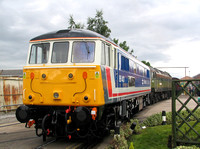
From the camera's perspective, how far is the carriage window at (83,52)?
6.92 meters

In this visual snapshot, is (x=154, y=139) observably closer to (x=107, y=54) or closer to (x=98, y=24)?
(x=107, y=54)

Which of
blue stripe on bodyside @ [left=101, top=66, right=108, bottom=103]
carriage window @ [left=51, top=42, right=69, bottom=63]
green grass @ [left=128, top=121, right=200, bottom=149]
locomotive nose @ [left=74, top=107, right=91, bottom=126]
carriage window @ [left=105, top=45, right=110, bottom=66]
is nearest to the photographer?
locomotive nose @ [left=74, top=107, right=91, bottom=126]

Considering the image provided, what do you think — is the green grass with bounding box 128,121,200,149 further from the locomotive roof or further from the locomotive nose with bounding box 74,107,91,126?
the locomotive roof

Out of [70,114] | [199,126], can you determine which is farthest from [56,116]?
[199,126]

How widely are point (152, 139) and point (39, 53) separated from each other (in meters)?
4.37

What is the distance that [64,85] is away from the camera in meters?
6.76

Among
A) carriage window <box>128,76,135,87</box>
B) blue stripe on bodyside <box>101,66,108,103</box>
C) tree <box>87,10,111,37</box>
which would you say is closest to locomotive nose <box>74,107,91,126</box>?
blue stripe on bodyside <box>101,66,108,103</box>

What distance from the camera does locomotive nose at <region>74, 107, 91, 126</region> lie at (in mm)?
6211

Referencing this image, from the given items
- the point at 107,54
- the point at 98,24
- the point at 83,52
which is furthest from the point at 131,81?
the point at 98,24

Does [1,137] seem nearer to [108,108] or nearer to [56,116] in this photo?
[56,116]

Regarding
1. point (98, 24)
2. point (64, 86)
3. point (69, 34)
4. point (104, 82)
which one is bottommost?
point (64, 86)

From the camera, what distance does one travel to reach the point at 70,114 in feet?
21.9

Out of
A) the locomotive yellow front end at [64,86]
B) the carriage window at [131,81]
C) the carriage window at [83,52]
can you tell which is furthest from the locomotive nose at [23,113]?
the carriage window at [131,81]

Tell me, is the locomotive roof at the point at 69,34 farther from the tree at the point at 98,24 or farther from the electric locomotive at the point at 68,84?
the tree at the point at 98,24
